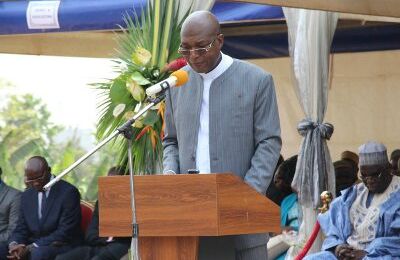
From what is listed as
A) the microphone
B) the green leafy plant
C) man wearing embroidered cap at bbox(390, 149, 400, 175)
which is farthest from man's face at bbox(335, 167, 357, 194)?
the microphone

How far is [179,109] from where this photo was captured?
5949 mm

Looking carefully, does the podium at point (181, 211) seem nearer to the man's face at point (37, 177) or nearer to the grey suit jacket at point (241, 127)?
the grey suit jacket at point (241, 127)

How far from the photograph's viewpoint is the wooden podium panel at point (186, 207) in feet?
16.6

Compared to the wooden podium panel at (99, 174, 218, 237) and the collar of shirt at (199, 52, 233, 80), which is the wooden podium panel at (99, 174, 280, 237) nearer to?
the wooden podium panel at (99, 174, 218, 237)

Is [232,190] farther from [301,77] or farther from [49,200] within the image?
[49,200]

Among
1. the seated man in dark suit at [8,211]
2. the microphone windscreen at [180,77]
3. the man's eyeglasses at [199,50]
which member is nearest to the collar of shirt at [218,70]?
the man's eyeglasses at [199,50]

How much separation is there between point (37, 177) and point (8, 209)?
782 mm

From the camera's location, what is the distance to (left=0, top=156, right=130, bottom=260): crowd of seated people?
10969 mm

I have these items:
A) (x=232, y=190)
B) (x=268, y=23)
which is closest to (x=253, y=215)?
(x=232, y=190)

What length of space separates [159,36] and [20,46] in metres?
4.58

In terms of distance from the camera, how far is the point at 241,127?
572 cm

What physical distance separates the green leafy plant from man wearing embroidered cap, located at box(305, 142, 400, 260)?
1.50 m

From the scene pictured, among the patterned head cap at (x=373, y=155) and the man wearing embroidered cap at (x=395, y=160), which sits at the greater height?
the man wearing embroidered cap at (x=395, y=160)

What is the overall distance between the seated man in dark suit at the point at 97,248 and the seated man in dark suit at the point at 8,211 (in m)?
0.93
